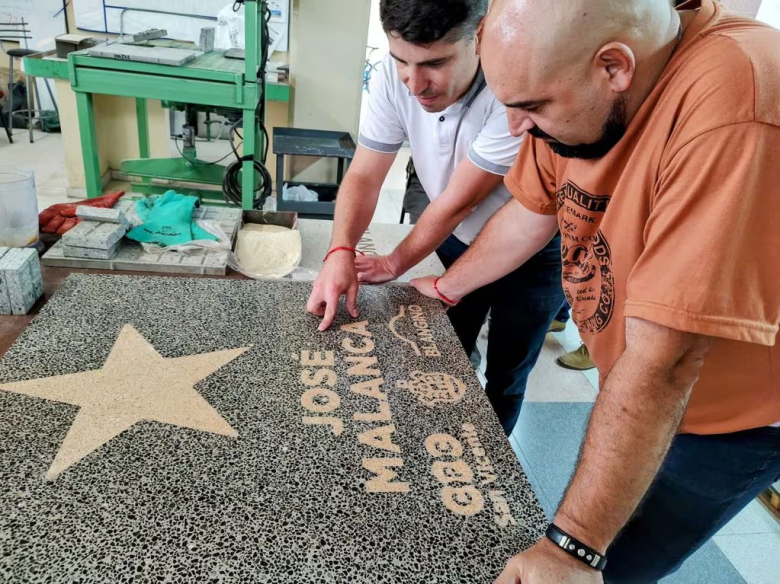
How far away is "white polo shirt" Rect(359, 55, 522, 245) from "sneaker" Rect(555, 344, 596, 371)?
46.4 inches

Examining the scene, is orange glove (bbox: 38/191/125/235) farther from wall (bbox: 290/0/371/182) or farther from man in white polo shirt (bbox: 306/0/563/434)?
wall (bbox: 290/0/371/182)

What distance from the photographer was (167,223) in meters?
1.35

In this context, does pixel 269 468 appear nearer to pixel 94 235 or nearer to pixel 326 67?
pixel 94 235

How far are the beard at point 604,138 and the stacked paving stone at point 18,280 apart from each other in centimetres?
92

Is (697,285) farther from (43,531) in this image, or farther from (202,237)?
(202,237)

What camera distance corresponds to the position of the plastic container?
115 cm

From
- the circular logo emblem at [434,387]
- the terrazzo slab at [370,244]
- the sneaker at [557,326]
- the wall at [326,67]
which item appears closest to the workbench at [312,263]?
the terrazzo slab at [370,244]

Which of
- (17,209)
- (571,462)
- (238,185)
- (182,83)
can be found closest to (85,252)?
(17,209)

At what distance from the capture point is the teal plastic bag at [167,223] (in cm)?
130

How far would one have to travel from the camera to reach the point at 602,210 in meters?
0.84

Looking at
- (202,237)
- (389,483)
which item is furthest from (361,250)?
(389,483)

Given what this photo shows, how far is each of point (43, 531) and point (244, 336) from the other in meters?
0.43

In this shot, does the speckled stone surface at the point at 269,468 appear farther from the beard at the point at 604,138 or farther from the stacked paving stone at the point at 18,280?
the beard at the point at 604,138

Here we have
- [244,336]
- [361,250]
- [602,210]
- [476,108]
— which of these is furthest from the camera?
[361,250]
